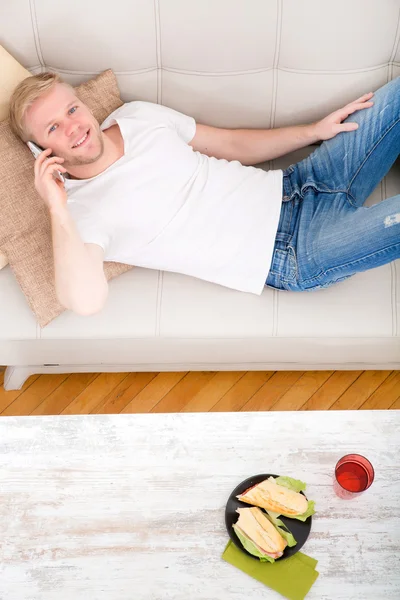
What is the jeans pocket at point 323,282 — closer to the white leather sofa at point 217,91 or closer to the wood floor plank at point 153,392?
the white leather sofa at point 217,91

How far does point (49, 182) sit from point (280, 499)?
0.93 m

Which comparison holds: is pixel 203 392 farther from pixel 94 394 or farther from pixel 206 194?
pixel 206 194

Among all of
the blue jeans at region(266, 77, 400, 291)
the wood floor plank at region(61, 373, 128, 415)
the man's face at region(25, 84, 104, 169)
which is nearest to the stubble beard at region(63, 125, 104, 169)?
the man's face at region(25, 84, 104, 169)

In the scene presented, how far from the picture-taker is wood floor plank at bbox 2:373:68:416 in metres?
2.01

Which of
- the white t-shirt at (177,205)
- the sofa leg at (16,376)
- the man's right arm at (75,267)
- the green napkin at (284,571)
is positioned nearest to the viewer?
the green napkin at (284,571)

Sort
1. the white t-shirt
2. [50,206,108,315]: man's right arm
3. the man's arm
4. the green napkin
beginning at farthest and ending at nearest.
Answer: the man's arm < the white t-shirt < [50,206,108,315]: man's right arm < the green napkin

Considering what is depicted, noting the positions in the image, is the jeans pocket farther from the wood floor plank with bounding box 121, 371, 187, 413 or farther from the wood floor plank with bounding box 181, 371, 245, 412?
the wood floor plank with bounding box 121, 371, 187, 413

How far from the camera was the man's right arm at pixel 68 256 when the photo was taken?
1.43 metres

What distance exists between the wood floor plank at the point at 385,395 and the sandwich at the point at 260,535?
0.78 meters

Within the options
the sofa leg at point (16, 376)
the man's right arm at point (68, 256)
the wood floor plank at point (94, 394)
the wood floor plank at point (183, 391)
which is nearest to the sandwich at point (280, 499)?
the man's right arm at point (68, 256)

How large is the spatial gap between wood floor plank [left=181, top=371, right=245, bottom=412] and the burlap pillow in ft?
2.01

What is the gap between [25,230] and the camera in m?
1.60

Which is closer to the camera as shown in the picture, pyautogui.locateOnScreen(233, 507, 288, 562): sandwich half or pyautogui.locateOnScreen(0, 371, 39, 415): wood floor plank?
pyautogui.locateOnScreen(233, 507, 288, 562): sandwich half

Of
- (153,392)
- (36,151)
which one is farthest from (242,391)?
(36,151)
